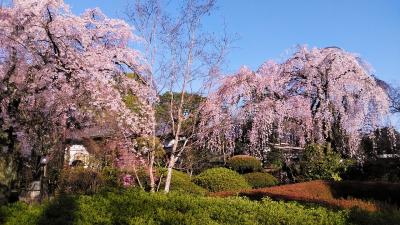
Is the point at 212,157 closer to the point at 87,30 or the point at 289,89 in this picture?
the point at 289,89

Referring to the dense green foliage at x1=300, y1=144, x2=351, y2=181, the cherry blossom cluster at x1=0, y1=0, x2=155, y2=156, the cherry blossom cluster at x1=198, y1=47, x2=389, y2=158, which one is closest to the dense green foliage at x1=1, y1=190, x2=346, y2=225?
the cherry blossom cluster at x1=0, y1=0, x2=155, y2=156

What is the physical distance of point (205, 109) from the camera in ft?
45.4

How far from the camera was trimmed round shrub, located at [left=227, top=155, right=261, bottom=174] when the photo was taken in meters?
18.6

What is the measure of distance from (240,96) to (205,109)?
10.1ft

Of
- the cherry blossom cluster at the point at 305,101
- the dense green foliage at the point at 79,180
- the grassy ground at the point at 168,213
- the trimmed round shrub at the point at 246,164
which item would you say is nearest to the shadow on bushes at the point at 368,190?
the grassy ground at the point at 168,213

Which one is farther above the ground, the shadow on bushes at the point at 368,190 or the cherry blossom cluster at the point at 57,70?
the cherry blossom cluster at the point at 57,70

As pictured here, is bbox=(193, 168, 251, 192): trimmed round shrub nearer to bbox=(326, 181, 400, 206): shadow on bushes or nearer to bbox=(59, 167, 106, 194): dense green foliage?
bbox=(59, 167, 106, 194): dense green foliage

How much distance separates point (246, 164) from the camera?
18.6m

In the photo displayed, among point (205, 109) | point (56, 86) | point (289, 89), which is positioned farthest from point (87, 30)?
point (289, 89)

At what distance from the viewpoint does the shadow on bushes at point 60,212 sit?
534 cm

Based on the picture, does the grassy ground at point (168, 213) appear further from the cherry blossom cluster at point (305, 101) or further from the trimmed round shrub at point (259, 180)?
the trimmed round shrub at point (259, 180)

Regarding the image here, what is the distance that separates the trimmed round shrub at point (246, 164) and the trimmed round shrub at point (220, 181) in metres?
4.20

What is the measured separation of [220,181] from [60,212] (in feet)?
28.0

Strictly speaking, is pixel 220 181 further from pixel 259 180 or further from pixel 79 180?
pixel 79 180
